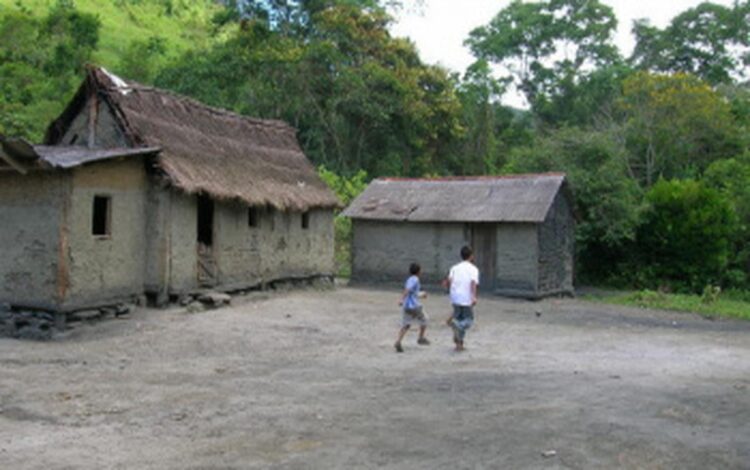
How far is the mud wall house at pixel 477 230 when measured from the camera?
69.3 ft

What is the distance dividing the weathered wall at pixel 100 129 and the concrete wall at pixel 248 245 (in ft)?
6.12

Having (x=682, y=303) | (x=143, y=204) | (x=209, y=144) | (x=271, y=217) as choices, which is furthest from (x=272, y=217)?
(x=682, y=303)

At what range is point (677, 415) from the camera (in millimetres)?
7293

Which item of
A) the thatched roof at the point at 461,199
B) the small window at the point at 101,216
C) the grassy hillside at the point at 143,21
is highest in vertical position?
the grassy hillside at the point at 143,21

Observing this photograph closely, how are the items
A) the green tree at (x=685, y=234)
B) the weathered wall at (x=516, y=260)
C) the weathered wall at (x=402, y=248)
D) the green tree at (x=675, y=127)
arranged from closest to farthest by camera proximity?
the weathered wall at (x=516, y=260), the weathered wall at (x=402, y=248), the green tree at (x=685, y=234), the green tree at (x=675, y=127)

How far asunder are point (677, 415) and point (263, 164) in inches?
568

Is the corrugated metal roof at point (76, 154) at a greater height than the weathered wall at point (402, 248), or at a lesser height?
greater

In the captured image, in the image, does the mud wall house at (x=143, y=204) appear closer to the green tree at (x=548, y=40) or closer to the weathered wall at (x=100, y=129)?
the weathered wall at (x=100, y=129)

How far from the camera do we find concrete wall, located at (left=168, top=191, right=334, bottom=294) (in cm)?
1567

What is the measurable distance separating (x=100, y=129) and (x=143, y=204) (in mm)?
2143

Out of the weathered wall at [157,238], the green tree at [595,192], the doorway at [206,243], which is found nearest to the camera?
the weathered wall at [157,238]

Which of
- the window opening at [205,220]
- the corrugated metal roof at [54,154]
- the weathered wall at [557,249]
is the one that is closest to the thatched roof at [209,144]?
the window opening at [205,220]

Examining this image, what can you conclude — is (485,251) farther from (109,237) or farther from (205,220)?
(109,237)

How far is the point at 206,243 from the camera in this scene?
17.9 meters
